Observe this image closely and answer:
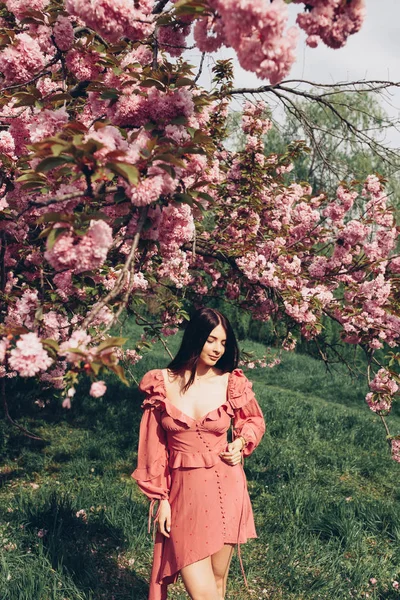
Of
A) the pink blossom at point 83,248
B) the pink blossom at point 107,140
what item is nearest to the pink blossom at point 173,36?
the pink blossom at point 107,140

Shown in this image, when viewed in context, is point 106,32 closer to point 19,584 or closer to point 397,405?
point 19,584

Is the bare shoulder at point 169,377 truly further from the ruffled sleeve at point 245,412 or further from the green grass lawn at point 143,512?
the green grass lawn at point 143,512

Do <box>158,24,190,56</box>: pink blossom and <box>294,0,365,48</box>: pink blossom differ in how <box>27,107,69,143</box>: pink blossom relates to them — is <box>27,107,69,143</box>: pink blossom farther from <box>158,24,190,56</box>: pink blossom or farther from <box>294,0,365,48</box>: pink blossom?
<box>294,0,365,48</box>: pink blossom

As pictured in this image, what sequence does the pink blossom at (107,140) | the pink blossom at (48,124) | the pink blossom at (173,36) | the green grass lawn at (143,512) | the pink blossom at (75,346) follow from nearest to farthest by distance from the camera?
the pink blossom at (75,346), the pink blossom at (107,140), the pink blossom at (48,124), the pink blossom at (173,36), the green grass lawn at (143,512)

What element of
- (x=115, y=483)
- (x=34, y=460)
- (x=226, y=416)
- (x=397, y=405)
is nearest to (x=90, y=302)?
(x=226, y=416)

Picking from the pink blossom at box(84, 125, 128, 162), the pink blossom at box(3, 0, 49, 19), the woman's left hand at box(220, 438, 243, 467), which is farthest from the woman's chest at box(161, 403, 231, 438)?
the pink blossom at box(3, 0, 49, 19)

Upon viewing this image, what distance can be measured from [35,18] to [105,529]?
9.86ft

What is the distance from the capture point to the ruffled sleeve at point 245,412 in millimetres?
2525

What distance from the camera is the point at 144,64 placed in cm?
222

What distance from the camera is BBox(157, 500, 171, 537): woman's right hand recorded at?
2328mm

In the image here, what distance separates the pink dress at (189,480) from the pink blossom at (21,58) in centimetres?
146

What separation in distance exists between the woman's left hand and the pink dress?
0.03 metres

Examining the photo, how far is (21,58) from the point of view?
2.18m

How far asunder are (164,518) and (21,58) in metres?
2.08
